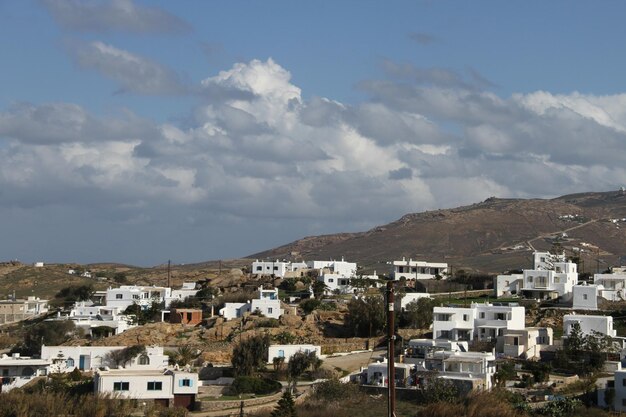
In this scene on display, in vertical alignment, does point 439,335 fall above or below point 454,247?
below

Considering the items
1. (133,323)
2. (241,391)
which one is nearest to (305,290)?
(133,323)

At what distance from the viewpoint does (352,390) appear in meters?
46.5

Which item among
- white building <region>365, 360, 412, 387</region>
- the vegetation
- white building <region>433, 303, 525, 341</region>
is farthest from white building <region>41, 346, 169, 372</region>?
the vegetation

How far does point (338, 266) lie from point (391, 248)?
6132 cm

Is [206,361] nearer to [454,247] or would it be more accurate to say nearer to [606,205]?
[454,247]

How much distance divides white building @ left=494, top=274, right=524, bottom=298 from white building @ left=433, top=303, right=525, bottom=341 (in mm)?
12272

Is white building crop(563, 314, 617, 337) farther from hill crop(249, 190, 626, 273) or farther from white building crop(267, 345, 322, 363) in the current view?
hill crop(249, 190, 626, 273)

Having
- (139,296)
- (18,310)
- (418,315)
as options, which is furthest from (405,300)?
(18,310)

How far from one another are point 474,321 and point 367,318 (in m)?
6.65

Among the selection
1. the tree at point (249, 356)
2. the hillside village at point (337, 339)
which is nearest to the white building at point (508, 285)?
the hillside village at point (337, 339)

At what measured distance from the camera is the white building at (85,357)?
54938 millimetres

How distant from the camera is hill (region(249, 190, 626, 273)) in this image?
132875 millimetres

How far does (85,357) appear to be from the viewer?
2234 inches

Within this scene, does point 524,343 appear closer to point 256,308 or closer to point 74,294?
point 256,308
